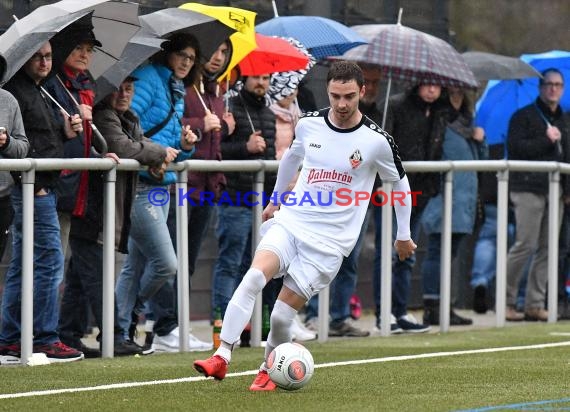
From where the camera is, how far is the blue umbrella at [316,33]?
1412 cm

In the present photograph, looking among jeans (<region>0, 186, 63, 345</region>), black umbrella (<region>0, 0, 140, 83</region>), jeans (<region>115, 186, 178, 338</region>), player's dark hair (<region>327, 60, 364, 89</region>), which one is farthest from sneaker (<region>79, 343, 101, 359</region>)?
player's dark hair (<region>327, 60, 364, 89</region>)

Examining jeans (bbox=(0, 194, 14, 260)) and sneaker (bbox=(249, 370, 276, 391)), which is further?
jeans (bbox=(0, 194, 14, 260))

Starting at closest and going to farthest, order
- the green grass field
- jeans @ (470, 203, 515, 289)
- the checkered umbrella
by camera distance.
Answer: the green grass field < the checkered umbrella < jeans @ (470, 203, 515, 289)

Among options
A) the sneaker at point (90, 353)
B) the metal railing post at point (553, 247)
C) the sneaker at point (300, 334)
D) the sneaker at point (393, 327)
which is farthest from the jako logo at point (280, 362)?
the metal railing post at point (553, 247)

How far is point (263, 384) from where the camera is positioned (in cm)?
939

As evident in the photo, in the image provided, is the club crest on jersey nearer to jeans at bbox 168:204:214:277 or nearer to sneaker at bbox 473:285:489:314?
jeans at bbox 168:204:214:277

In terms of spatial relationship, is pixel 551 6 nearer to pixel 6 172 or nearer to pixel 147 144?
pixel 147 144

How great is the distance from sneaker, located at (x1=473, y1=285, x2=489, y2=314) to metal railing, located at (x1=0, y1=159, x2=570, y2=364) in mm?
1392

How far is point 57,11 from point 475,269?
21.7ft

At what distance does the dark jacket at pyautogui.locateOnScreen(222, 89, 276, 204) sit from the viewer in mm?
12711

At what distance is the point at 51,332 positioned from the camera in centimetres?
Answer: 1106

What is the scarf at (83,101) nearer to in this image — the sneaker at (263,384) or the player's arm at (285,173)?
the player's arm at (285,173)

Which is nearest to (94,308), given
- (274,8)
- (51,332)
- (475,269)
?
(51,332)

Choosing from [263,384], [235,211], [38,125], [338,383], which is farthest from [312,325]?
[263,384]
